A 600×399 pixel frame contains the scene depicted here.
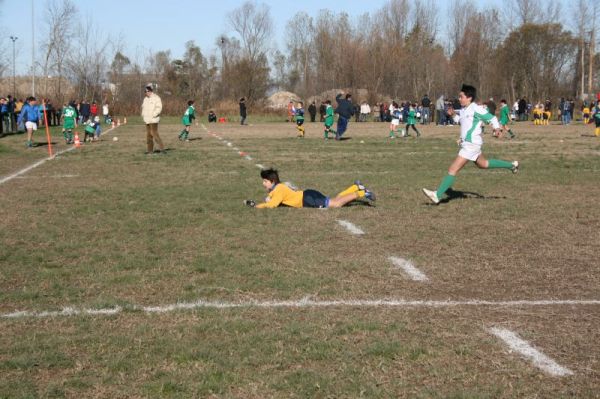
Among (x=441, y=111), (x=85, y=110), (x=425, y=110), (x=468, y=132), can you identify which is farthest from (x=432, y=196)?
(x=425, y=110)

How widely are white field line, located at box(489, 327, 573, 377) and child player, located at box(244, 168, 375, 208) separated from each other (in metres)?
5.87

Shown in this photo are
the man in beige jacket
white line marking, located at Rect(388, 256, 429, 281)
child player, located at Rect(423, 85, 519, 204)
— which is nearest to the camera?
white line marking, located at Rect(388, 256, 429, 281)

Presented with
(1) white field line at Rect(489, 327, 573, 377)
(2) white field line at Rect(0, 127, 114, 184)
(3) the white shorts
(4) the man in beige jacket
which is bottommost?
(1) white field line at Rect(489, 327, 573, 377)

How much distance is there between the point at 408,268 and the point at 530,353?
2516 mm

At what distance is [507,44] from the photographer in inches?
3211

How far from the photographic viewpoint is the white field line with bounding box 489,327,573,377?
4.43m

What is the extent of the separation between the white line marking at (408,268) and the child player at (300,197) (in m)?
3.41

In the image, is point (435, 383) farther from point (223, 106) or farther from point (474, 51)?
point (474, 51)

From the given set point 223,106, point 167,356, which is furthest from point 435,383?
point 223,106

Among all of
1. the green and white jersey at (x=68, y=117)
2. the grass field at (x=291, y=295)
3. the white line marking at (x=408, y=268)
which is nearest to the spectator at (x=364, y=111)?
the green and white jersey at (x=68, y=117)

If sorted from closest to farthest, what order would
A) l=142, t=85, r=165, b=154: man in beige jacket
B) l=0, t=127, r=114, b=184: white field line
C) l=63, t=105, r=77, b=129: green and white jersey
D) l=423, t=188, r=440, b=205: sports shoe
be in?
l=423, t=188, r=440, b=205: sports shoe < l=0, t=127, r=114, b=184: white field line < l=142, t=85, r=165, b=154: man in beige jacket < l=63, t=105, r=77, b=129: green and white jersey

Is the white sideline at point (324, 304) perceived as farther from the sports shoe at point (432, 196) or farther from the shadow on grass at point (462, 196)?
the shadow on grass at point (462, 196)

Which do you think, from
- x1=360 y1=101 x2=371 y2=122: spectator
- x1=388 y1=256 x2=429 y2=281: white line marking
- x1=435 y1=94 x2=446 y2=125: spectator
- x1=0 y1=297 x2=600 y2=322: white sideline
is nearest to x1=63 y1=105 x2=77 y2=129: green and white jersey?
x1=388 y1=256 x2=429 y2=281: white line marking

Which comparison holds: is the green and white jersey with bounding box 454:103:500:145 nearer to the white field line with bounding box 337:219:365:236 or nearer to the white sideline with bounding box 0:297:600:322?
the white field line with bounding box 337:219:365:236
